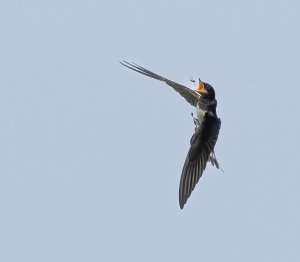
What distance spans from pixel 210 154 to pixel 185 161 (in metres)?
0.40

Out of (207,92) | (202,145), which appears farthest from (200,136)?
(207,92)

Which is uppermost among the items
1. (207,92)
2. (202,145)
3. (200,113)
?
(207,92)

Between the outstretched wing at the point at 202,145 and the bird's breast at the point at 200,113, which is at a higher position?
the bird's breast at the point at 200,113

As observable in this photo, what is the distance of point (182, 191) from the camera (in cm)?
478

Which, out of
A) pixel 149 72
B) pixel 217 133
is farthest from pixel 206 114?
pixel 149 72

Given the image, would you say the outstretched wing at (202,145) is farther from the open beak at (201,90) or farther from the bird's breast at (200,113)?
the open beak at (201,90)

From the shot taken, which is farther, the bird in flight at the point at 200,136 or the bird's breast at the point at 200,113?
the bird's breast at the point at 200,113

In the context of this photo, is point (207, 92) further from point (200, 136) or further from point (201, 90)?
point (200, 136)

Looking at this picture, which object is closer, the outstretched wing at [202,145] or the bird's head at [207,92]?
the outstretched wing at [202,145]

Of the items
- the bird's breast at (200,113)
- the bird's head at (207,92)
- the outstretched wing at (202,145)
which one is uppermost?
the bird's head at (207,92)

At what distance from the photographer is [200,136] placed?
5.34m

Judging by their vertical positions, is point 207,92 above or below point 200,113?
above

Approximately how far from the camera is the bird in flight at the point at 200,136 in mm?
4996

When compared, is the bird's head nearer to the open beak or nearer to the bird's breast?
the open beak
